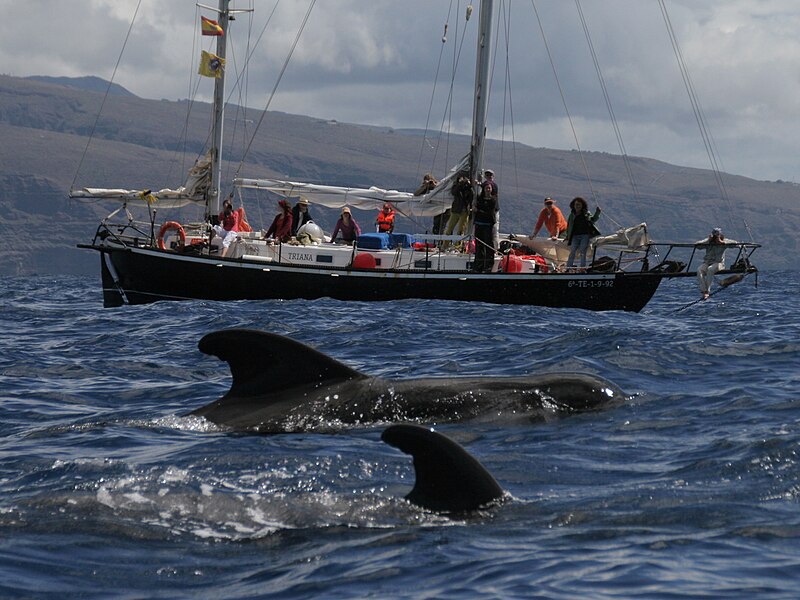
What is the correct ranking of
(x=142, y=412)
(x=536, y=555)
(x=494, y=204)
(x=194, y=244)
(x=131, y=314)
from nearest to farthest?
1. (x=536, y=555)
2. (x=142, y=412)
3. (x=131, y=314)
4. (x=494, y=204)
5. (x=194, y=244)

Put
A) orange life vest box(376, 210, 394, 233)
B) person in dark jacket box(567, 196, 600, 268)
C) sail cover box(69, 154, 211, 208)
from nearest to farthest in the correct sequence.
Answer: person in dark jacket box(567, 196, 600, 268), orange life vest box(376, 210, 394, 233), sail cover box(69, 154, 211, 208)

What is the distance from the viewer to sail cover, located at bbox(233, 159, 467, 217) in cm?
3325

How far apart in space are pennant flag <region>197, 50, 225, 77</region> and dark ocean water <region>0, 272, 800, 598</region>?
23.0 metres

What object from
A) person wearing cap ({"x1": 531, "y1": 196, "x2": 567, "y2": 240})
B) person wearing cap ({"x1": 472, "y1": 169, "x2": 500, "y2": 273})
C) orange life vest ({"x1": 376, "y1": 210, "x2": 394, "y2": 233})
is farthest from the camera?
orange life vest ({"x1": 376, "y1": 210, "x2": 394, "y2": 233})

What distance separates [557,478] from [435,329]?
13121 mm

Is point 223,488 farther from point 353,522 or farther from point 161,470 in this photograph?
point 353,522

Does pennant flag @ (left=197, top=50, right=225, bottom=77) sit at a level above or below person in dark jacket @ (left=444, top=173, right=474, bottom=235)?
above

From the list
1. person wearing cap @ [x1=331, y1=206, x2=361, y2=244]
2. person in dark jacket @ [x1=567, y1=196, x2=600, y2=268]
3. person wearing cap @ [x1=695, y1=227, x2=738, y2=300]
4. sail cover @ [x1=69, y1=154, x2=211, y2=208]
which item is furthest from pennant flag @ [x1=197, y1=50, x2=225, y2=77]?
person wearing cap @ [x1=695, y1=227, x2=738, y2=300]

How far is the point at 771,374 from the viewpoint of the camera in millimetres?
14570

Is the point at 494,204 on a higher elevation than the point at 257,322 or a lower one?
higher

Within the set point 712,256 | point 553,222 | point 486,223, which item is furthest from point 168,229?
point 712,256

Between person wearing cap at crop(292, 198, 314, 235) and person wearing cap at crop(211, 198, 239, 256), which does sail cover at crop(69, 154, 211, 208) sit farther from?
person wearing cap at crop(292, 198, 314, 235)

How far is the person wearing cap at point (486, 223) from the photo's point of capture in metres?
30.3

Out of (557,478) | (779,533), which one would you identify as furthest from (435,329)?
(779,533)
